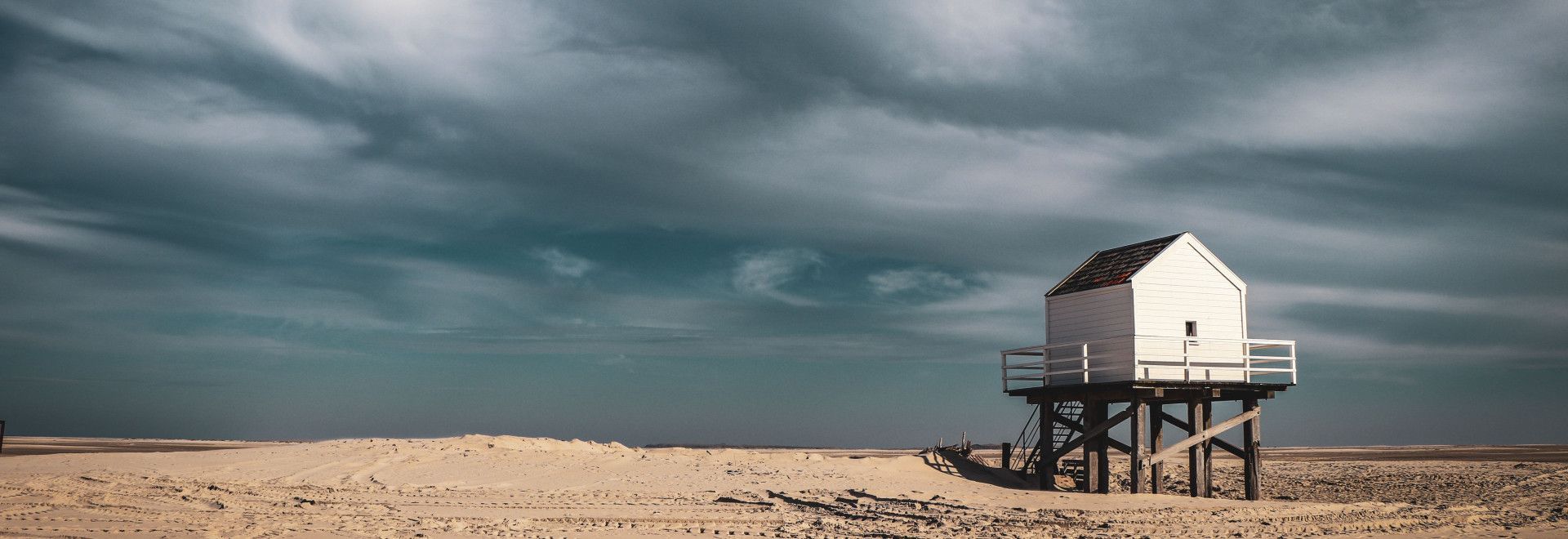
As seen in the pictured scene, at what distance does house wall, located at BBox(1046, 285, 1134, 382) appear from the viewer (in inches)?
982

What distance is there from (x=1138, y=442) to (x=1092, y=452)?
62.0 inches

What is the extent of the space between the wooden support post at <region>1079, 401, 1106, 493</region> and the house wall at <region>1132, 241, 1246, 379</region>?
2.16 metres

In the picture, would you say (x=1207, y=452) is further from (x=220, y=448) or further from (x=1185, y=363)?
(x=220, y=448)

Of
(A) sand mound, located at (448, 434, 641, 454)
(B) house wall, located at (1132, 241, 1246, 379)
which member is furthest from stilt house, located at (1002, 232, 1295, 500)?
(A) sand mound, located at (448, 434, 641, 454)

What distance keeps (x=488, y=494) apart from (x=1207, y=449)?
17.5 meters

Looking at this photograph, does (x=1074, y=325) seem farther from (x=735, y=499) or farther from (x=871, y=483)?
(x=735, y=499)

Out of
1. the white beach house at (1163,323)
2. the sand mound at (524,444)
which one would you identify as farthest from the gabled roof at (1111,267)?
the sand mound at (524,444)

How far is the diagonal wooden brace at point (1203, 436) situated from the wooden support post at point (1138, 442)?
2.55ft

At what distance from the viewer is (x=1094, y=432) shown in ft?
85.7

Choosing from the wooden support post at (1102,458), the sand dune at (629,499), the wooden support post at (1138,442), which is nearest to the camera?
the sand dune at (629,499)

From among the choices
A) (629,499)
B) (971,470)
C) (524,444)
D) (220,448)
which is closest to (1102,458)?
(971,470)

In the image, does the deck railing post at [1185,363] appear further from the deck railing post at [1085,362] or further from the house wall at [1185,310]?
the deck railing post at [1085,362]

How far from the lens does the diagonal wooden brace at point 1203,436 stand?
2572 cm

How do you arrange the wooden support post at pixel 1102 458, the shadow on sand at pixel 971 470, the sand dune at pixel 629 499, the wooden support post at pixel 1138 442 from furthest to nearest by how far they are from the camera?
the shadow on sand at pixel 971 470
the wooden support post at pixel 1102 458
the wooden support post at pixel 1138 442
the sand dune at pixel 629 499
